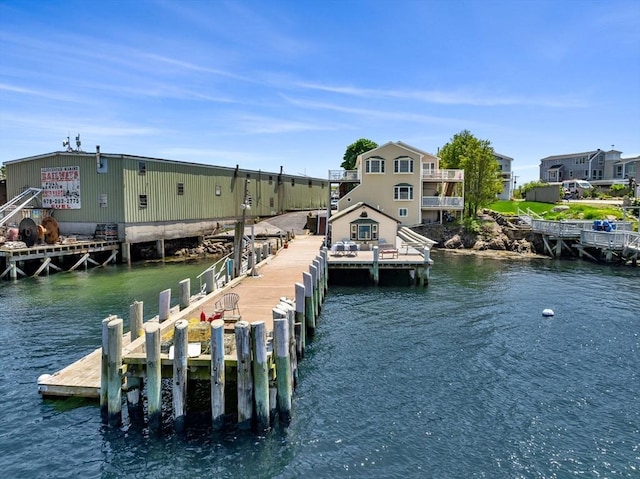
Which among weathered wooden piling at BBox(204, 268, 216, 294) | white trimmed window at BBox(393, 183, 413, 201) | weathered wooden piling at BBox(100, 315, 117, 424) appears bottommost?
weathered wooden piling at BBox(100, 315, 117, 424)

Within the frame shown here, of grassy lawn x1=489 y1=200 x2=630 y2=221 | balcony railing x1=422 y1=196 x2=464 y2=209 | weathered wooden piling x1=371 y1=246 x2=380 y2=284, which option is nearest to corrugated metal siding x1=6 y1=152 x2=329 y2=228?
balcony railing x1=422 y1=196 x2=464 y2=209

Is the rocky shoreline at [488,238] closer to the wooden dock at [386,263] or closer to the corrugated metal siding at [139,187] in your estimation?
the wooden dock at [386,263]

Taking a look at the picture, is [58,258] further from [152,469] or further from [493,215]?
[493,215]

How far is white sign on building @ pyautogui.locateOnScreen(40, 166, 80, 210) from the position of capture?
3822 centimetres

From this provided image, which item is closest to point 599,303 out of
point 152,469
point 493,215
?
point 152,469

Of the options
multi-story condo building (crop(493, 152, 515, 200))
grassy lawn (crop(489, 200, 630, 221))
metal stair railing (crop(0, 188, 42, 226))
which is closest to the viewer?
metal stair railing (crop(0, 188, 42, 226))

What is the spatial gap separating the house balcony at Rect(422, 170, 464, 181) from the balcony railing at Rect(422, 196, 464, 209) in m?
1.97

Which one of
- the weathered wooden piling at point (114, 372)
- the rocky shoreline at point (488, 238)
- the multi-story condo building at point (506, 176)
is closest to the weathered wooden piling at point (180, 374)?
the weathered wooden piling at point (114, 372)

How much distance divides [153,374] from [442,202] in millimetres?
41765

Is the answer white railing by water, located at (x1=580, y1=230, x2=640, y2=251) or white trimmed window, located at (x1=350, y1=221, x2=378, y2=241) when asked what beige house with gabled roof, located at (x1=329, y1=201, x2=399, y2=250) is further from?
white railing by water, located at (x1=580, y1=230, x2=640, y2=251)

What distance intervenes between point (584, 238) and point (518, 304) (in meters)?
21.3

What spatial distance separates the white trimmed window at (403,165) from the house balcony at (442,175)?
2.95 metres

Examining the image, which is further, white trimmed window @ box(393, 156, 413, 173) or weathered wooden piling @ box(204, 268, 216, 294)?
white trimmed window @ box(393, 156, 413, 173)

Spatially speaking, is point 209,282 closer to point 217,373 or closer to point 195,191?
point 217,373
